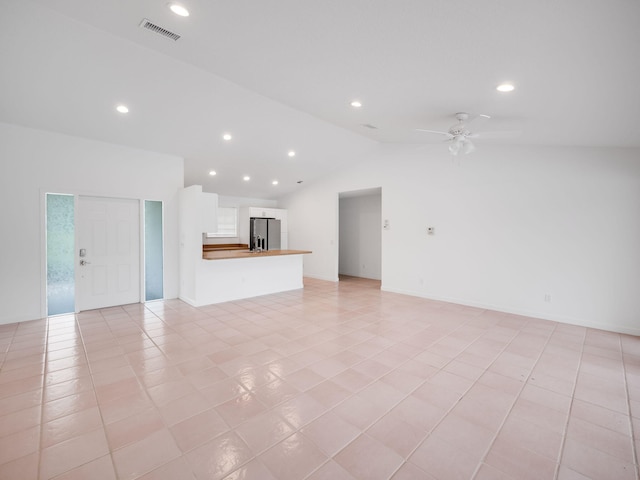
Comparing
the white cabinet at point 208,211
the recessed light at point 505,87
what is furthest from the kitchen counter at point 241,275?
the recessed light at point 505,87

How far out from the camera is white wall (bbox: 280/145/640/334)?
13.6 feet

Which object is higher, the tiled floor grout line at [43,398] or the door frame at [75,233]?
the door frame at [75,233]

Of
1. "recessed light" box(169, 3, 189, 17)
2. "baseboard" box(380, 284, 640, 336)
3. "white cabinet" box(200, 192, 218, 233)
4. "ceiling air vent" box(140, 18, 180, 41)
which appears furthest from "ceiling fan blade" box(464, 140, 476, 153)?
"white cabinet" box(200, 192, 218, 233)

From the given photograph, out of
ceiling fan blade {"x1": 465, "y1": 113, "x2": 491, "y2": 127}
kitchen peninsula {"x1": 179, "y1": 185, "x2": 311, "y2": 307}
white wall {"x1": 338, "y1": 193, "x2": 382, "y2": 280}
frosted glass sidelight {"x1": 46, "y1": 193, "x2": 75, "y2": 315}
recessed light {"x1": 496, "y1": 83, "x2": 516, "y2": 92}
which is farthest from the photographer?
white wall {"x1": 338, "y1": 193, "x2": 382, "y2": 280}

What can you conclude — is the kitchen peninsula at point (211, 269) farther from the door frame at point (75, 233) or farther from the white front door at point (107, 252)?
the white front door at point (107, 252)

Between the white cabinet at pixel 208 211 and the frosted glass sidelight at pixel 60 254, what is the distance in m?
1.95

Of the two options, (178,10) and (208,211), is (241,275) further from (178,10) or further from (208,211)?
(178,10)

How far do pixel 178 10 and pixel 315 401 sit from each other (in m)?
3.29

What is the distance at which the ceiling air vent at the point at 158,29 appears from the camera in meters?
2.58

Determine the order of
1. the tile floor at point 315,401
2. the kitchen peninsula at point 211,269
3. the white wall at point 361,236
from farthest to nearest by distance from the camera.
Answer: the white wall at point 361,236, the kitchen peninsula at point 211,269, the tile floor at point 315,401

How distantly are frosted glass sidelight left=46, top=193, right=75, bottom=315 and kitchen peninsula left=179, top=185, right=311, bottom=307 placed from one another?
1.65 meters

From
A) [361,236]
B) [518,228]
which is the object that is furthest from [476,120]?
A: [361,236]

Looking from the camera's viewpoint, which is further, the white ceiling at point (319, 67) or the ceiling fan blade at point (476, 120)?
the ceiling fan blade at point (476, 120)

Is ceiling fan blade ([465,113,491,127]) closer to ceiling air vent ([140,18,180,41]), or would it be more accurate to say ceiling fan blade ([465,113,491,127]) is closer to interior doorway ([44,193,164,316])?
ceiling air vent ([140,18,180,41])
